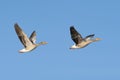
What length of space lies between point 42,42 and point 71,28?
4973 mm

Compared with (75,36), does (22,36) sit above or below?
above

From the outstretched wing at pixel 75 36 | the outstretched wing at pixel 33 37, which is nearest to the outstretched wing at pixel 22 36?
the outstretched wing at pixel 33 37

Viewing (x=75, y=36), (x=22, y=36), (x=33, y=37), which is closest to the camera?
(x=75, y=36)

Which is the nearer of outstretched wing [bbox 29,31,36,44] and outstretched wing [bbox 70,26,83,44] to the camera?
outstretched wing [bbox 70,26,83,44]

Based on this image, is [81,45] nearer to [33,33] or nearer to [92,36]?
[92,36]

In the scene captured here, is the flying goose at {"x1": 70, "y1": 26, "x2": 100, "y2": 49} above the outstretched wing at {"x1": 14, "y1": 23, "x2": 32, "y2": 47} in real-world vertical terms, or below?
below

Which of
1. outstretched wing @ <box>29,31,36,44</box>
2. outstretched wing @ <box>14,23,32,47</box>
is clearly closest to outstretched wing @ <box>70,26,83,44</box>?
outstretched wing @ <box>14,23,32,47</box>

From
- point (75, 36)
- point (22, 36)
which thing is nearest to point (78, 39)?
point (75, 36)

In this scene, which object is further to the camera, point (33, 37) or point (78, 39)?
point (33, 37)

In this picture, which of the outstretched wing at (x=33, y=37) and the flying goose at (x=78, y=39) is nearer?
the flying goose at (x=78, y=39)

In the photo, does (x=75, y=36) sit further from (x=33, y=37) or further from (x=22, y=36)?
(x=33, y=37)

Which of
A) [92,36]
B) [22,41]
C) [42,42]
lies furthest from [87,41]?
[22,41]

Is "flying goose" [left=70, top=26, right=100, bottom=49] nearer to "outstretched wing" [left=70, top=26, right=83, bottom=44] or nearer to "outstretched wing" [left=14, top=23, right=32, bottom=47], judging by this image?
"outstretched wing" [left=70, top=26, right=83, bottom=44]

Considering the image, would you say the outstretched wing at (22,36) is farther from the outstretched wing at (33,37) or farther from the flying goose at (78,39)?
the flying goose at (78,39)
